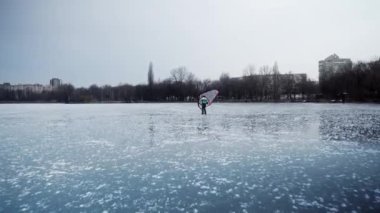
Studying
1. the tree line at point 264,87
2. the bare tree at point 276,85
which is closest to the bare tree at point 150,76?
the tree line at point 264,87

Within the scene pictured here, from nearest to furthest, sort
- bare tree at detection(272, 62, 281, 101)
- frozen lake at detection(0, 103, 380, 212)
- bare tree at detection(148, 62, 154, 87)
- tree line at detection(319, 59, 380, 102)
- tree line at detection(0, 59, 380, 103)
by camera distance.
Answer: frozen lake at detection(0, 103, 380, 212)
tree line at detection(319, 59, 380, 102)
tree line at detection(0, 59, 380, 103)
bare tree at detection(272, 62, 281, 101)
bare tree at detection(148, 62, 154, 87)

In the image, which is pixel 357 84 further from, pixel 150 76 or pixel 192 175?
pixel 192 175

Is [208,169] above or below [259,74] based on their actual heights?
below

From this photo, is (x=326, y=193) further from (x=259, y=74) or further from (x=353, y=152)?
(x=259, y=74)

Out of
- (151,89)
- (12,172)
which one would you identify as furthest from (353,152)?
(151,89)

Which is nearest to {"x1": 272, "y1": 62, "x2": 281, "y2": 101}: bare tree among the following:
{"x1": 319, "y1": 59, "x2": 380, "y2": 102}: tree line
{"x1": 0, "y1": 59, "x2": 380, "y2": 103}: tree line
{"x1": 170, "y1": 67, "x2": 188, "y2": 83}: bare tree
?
{"x1": 0, "y1": 59, "x2": 380, "y2": 103}: tree line

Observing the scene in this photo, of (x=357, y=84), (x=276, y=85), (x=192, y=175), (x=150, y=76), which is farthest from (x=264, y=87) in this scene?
(x=192, y=175)

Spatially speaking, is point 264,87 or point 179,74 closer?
point 264,87

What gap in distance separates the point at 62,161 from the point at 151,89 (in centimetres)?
9604

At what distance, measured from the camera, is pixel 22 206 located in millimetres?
5109

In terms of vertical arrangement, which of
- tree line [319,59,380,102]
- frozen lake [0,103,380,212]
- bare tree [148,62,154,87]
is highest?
bare tree [148,62,154,87]

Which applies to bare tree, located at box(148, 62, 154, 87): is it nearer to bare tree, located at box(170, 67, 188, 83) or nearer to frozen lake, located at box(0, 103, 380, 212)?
bare tree, located at box(170, 67, 188, 83)

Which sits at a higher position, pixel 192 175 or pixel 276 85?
pixel 276 85

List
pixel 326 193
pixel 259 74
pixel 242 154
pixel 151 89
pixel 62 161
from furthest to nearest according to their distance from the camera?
pixel 151 89 < pixel 259 74 < pixel 242 154 < pixel 62 161 < pixel 326 193
